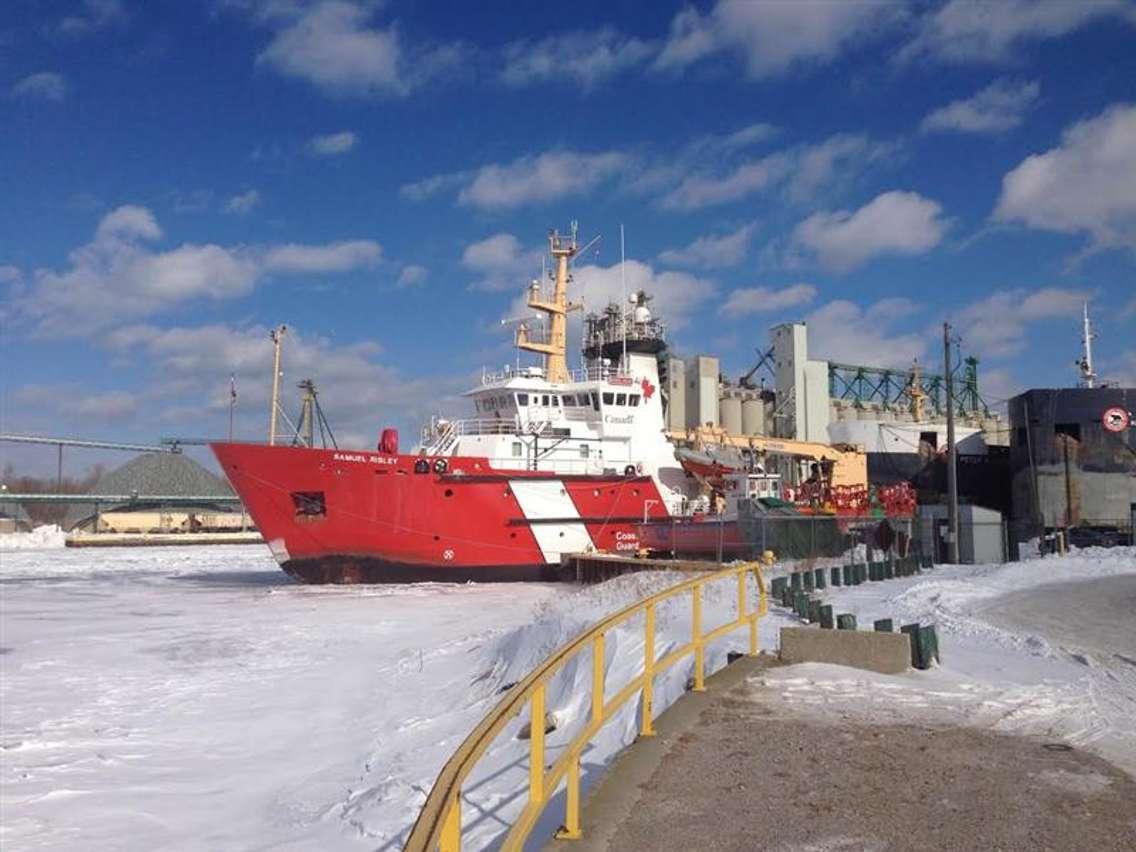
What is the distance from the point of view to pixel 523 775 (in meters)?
6.89

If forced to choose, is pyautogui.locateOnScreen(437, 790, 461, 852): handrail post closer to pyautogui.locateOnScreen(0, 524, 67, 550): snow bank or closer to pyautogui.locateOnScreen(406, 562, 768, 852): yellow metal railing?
pyautogui.locateOnScreen(406, 562, 768, 852): yellow metal railing

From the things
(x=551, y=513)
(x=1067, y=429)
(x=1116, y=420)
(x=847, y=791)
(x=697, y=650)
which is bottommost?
(x=847, y=791)

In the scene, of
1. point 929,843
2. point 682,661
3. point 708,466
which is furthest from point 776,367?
point 929,843

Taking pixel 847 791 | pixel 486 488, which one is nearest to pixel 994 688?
pixel 847 791

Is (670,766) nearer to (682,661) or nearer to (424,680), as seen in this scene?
(682,661)

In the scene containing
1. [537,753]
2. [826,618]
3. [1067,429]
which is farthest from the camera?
[1067,429]

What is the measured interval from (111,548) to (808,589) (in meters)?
46.8

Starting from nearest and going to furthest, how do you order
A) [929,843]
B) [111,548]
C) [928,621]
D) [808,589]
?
[929,843] → [928,621] → [808,589] → [111,548]

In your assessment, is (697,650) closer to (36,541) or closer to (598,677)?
(598,677)

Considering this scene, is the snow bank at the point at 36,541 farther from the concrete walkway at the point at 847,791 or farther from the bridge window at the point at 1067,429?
the concrete walkway at the point at 847,791

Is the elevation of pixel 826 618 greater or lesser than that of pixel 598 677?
lesser

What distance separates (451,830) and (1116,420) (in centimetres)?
3920

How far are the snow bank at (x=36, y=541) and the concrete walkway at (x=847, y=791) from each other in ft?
181

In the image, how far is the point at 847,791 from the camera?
16.1 ft
